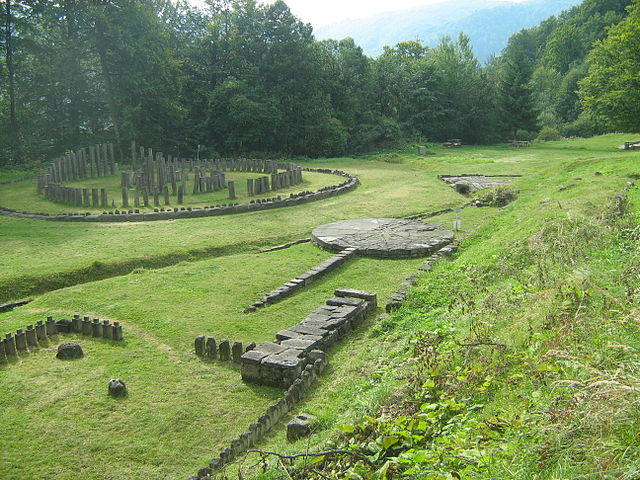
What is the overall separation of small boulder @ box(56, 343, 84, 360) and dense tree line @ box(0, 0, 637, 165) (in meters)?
31.6

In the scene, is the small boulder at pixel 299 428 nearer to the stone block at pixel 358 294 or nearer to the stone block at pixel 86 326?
the stone block at pixel 358 294

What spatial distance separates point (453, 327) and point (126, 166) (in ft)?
109

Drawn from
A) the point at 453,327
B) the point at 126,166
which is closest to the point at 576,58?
the point at 126,166

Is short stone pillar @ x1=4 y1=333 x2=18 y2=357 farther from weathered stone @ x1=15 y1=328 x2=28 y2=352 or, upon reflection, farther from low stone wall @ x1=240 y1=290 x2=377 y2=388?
low stone wall @ x1=240 y1=290 x2=377 y2=388

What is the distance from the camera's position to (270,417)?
693cm

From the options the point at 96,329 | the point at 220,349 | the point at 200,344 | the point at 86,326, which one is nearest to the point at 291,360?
the point at 220,349

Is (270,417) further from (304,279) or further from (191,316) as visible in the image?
(304,279)

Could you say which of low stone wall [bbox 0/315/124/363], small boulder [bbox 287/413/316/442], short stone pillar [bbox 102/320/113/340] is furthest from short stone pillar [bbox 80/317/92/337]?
small boulder [bbox 287/413/316/442]

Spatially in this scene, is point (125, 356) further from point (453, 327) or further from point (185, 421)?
point (453, 327)

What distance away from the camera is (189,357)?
8977 millimetres

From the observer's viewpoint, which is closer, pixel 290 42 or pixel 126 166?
pixel 126 166

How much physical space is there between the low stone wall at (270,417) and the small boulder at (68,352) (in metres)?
3.70

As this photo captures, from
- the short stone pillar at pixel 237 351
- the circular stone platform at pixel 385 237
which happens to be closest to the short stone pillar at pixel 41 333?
the short stone pillar at pixel 237 351

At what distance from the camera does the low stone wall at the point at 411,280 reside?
33.8ft
